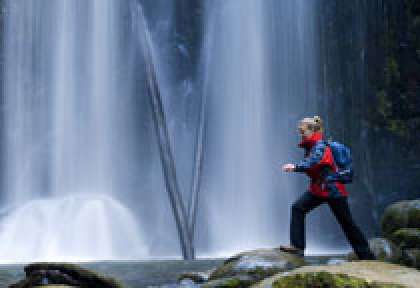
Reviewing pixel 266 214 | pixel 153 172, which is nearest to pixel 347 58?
pixel 266 214

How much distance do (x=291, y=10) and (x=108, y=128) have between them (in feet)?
36.0

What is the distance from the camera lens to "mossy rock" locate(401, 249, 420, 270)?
10.9 meters

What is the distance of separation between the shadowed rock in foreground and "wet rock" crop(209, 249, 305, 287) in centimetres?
182

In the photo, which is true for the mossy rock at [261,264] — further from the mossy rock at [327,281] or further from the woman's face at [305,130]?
the mossy rock at [327,281]

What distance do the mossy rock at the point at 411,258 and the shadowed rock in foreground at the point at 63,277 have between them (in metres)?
5.43

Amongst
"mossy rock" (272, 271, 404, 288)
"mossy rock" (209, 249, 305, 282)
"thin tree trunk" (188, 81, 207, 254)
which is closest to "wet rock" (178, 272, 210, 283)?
"mossy rock" (209, 249, 305, 282)

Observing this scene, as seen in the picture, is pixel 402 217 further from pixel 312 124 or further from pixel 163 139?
pixel 163 139

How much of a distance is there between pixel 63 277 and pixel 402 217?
742cm

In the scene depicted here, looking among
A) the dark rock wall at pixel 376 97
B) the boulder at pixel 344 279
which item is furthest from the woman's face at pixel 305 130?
the dark rock wall at pixel 376 97

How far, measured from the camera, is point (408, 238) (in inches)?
448

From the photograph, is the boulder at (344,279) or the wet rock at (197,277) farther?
the wet rock at (197,277)

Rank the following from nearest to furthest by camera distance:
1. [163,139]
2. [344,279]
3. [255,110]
Result: [344,279], [163,139], [255,110]

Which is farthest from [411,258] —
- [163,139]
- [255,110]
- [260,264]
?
[255,110]

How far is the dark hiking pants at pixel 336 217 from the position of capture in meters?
8.16
